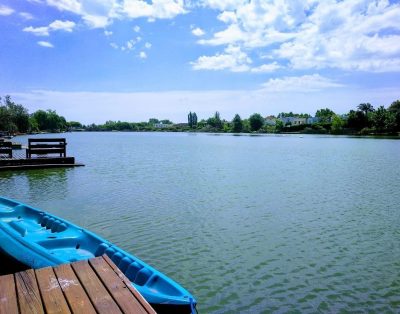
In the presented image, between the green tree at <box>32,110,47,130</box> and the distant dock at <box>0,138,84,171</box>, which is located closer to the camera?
the distant dock at <box>0,138,84,171</box>

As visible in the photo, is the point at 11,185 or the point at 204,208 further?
the point at 11,185

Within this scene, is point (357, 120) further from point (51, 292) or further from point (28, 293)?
point (28, 293)

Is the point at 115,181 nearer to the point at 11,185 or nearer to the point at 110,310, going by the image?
the point at 11,185

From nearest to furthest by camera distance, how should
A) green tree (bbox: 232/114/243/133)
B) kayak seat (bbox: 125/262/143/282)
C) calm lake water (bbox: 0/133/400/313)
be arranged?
kayak seat (bbox: 125/262/143/282)
calm lake water (bbox: 0/133/400/313)
green tree (bbox: 232/114/243/133)

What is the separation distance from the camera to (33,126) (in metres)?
138

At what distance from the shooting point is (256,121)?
17775cm

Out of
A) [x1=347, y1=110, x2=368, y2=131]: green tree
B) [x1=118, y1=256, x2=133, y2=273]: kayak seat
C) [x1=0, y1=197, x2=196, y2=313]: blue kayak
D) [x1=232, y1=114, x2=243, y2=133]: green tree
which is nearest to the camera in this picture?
[x1=0, y1=197, x2=196, y2=313]: blue kayak

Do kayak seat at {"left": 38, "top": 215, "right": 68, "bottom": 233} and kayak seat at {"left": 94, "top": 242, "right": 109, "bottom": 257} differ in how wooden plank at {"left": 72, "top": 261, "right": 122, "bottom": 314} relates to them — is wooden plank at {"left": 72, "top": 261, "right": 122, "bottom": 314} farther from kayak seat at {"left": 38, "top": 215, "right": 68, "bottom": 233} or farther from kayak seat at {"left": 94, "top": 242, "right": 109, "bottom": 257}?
kayak seat at {"left": 38, "top": 215, "right": 68, "bottom": 233}

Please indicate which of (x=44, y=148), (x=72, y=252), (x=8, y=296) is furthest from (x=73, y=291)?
(x=44, y=148)

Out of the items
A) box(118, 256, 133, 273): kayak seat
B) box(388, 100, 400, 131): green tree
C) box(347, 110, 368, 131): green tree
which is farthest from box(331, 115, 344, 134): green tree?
box(118, 256, 133, 273): kayak seat

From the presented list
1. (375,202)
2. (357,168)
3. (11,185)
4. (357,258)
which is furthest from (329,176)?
(11,185)

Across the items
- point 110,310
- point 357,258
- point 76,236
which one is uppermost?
point 110,310

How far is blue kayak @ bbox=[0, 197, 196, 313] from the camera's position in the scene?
15.2 ft

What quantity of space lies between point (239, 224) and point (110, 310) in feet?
30.3
